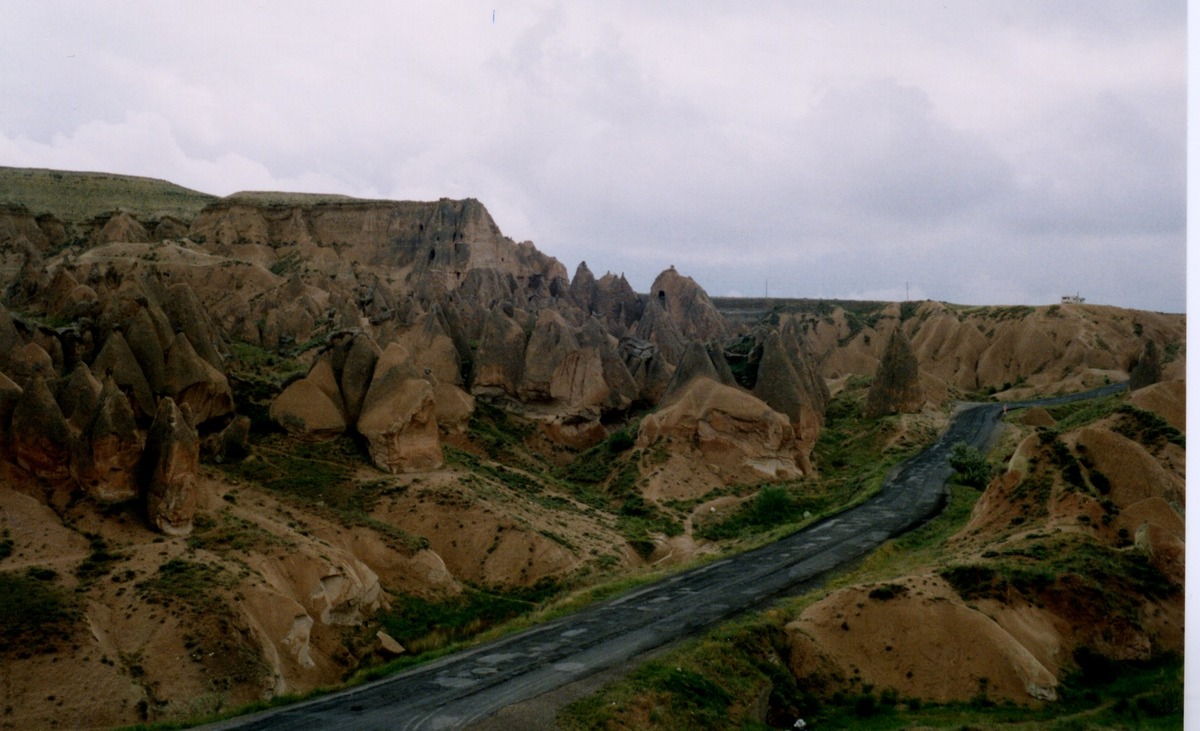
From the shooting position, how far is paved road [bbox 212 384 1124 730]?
17.5 m

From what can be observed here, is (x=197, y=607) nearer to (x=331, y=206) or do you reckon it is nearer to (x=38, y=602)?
(x=38, y=602)

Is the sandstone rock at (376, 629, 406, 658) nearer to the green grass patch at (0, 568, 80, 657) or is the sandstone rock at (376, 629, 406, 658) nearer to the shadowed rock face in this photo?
the green grass patch at (0, 568, 80, 657)

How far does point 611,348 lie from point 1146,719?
45.5m

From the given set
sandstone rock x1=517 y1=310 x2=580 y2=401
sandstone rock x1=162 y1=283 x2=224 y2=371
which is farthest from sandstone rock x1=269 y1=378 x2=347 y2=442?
sandstone rock x1=517 y1=310 x2=580 y2=401

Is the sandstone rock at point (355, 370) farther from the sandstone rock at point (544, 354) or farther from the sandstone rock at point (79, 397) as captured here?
the sandstone rock at point (544, 354)

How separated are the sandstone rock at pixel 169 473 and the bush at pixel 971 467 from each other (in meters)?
32.9

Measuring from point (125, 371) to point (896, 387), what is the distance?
46.4m

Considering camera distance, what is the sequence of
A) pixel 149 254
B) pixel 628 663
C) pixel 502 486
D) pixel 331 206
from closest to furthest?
pixel 628 663, pixel 502 486, pixel 149 254, pixel 331 206

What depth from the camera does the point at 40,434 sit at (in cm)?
2350

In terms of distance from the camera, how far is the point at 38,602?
20078 millimetres

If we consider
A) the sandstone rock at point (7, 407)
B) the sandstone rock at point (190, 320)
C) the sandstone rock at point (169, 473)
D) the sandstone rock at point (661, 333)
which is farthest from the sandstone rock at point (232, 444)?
the sandstone rock at point (661, 333)

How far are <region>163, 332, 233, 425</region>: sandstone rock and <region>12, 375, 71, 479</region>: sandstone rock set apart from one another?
6.45m

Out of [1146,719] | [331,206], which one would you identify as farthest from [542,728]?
[331,206]

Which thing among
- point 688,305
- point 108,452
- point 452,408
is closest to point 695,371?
point 452,408
